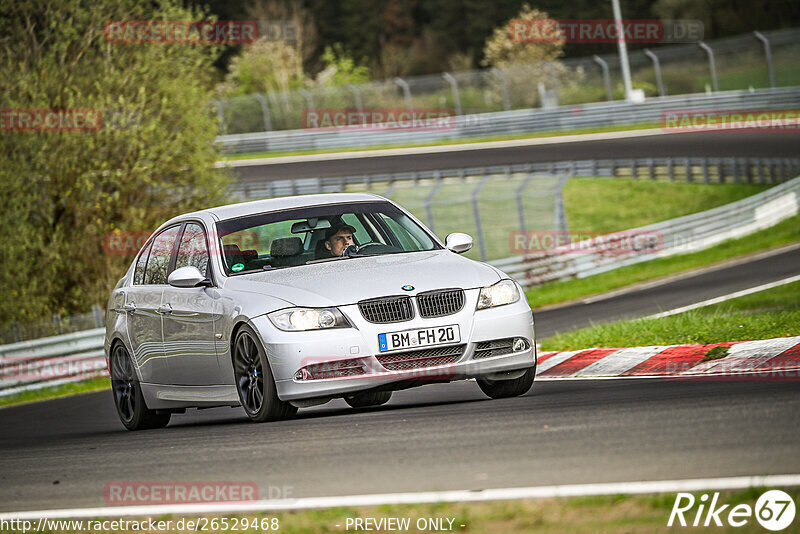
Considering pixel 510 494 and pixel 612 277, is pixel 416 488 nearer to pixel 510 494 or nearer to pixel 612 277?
pixel 510 494

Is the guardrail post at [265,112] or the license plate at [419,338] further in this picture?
the guardrail post at [265,112]

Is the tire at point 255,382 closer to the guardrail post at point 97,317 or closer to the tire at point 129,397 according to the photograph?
the tire at point 129,397

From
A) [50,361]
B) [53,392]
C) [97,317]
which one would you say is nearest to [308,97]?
[97,317]

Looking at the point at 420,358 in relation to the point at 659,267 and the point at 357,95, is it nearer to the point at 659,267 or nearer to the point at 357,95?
the point at 659,267

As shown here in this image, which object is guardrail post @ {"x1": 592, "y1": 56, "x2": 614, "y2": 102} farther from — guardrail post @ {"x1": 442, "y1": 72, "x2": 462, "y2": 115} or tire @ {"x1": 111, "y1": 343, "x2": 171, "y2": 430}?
tire @ {"x1": 111, "y1": 343, "x2": 171, "y2": 430}

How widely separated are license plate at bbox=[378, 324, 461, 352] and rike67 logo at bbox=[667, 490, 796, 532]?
3.78m

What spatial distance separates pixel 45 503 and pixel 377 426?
7.12 feet

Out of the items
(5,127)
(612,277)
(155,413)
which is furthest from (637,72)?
(155,413)

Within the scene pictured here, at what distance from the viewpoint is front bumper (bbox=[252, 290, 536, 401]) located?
850 centimetres

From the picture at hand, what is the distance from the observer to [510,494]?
5469 millimetres

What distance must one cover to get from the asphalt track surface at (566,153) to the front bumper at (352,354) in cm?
3154

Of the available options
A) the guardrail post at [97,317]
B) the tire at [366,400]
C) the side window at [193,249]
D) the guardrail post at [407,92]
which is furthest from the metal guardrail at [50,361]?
the guardrail post at [407,92]

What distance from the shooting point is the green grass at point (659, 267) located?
26.5 m

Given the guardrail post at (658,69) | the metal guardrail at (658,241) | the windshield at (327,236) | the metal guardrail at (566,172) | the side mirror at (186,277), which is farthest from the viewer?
the guardrail post at (658,69)
